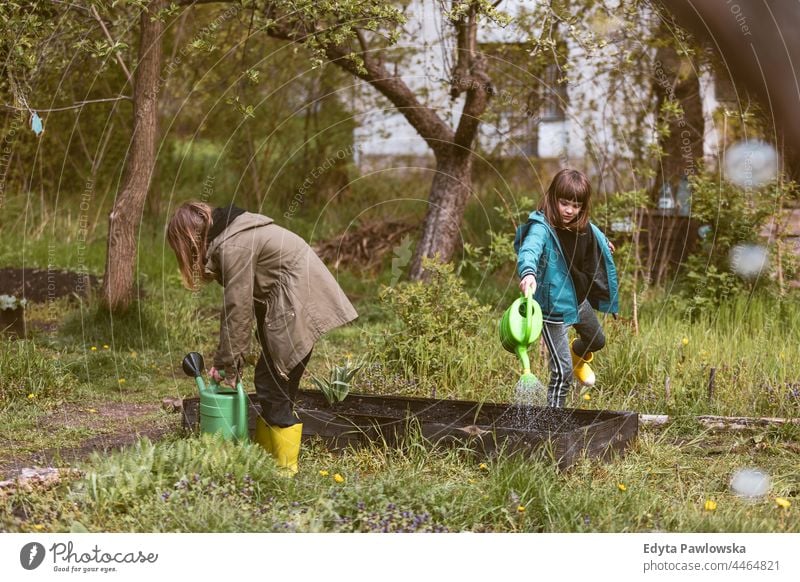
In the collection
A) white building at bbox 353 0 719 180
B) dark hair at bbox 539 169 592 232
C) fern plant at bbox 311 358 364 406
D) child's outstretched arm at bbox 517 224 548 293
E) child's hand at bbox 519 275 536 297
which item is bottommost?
fern plant at bbox 311 358 364 406

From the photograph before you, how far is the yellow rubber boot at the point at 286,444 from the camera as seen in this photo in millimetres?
4914

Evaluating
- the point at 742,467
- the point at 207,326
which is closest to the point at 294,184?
the point at 207,326

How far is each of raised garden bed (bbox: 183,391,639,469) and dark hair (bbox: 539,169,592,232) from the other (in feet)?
3.19

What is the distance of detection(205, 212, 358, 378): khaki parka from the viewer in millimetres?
4680

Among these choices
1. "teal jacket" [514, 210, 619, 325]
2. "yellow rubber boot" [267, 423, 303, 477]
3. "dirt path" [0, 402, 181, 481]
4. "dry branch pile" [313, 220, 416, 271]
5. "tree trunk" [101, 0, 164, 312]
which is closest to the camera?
"yellow rubber boot" [267, 423, 303, 477]

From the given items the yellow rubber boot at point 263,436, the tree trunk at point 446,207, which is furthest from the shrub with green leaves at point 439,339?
the tree trunk at point 446,207

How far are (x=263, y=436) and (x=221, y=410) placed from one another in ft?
0.92

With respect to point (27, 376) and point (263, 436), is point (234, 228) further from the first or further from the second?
point (27, 376)

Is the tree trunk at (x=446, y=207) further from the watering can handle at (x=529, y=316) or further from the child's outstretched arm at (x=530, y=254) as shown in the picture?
the watering can handle at (x=529, y=316)

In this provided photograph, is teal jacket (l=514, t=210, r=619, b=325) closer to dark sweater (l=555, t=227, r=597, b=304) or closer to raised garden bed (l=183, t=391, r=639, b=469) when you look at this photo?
dark sweater (l=555, t=227, r=597, b=304)

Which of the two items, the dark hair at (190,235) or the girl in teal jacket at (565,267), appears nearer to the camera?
the dark hair at (190,235)

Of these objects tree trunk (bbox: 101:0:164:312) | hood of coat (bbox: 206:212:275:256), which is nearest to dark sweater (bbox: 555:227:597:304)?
hood of coat (bbox: 206:212:275:256)

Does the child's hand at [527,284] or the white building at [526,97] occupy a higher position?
the white building at [526,97]

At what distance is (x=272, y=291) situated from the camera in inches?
193
